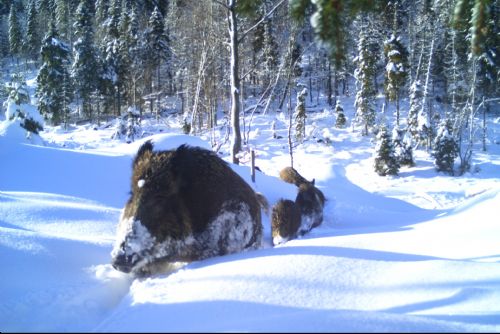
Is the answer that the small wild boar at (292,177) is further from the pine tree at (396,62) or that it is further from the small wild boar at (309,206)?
the pine tree at (396,62)

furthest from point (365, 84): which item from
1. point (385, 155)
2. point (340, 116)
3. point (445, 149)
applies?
point (445, 149)

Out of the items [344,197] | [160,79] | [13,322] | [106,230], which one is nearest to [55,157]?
[106,230]

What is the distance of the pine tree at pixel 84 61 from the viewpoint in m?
36.8

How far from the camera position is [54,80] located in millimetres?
35906

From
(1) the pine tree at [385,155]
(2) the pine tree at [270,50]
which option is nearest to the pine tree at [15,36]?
(2) the pine tree at [270,50]

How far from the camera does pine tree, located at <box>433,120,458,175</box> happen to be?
24.9 m

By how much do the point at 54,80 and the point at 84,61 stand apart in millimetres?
3630

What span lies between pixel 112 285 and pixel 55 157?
5119mm

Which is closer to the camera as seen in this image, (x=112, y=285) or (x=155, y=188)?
(x=112, y=285)

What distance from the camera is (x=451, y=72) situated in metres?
31.4

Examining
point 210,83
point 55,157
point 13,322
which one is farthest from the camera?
point 210,83

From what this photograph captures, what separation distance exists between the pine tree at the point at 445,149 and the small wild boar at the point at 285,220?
70.7 ft

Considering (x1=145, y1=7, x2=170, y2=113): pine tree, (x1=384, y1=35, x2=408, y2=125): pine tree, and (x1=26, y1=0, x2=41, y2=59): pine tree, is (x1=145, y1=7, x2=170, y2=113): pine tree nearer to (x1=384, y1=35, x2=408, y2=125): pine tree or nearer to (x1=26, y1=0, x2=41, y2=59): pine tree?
(x1=384, y1=35, x2=408, y2=125): pine tree

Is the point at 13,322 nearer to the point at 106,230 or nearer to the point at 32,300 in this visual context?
the point at 32,300
